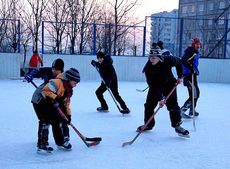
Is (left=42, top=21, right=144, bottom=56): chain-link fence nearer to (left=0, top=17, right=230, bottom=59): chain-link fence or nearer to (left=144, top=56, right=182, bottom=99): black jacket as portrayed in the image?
(left=0, top=17, right=230, bottom=59): chain-link fence

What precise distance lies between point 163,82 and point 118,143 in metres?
1.09

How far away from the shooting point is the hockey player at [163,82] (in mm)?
4516

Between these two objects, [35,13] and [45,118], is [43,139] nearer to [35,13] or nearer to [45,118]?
[45,118]

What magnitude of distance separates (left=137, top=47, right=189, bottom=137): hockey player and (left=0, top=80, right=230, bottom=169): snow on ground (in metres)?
0.29

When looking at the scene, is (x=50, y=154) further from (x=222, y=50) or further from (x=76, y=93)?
(x=222, y=50)

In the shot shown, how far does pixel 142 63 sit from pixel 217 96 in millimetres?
4130

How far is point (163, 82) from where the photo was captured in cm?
464

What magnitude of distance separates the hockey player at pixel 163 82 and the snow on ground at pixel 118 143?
29cm

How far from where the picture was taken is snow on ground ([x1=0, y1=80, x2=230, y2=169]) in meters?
3.50

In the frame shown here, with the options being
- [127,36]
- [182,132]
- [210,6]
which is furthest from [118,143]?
[210,6]

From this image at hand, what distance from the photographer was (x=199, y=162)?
3643 mm

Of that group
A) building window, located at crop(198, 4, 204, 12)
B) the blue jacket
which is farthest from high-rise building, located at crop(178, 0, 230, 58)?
building window, located at crop(198, 4, 204, 12)

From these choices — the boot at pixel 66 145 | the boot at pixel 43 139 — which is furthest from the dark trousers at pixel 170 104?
the boot at pixel 43 139

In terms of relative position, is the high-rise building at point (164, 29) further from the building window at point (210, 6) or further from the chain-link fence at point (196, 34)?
the building window at point (210, 6)
